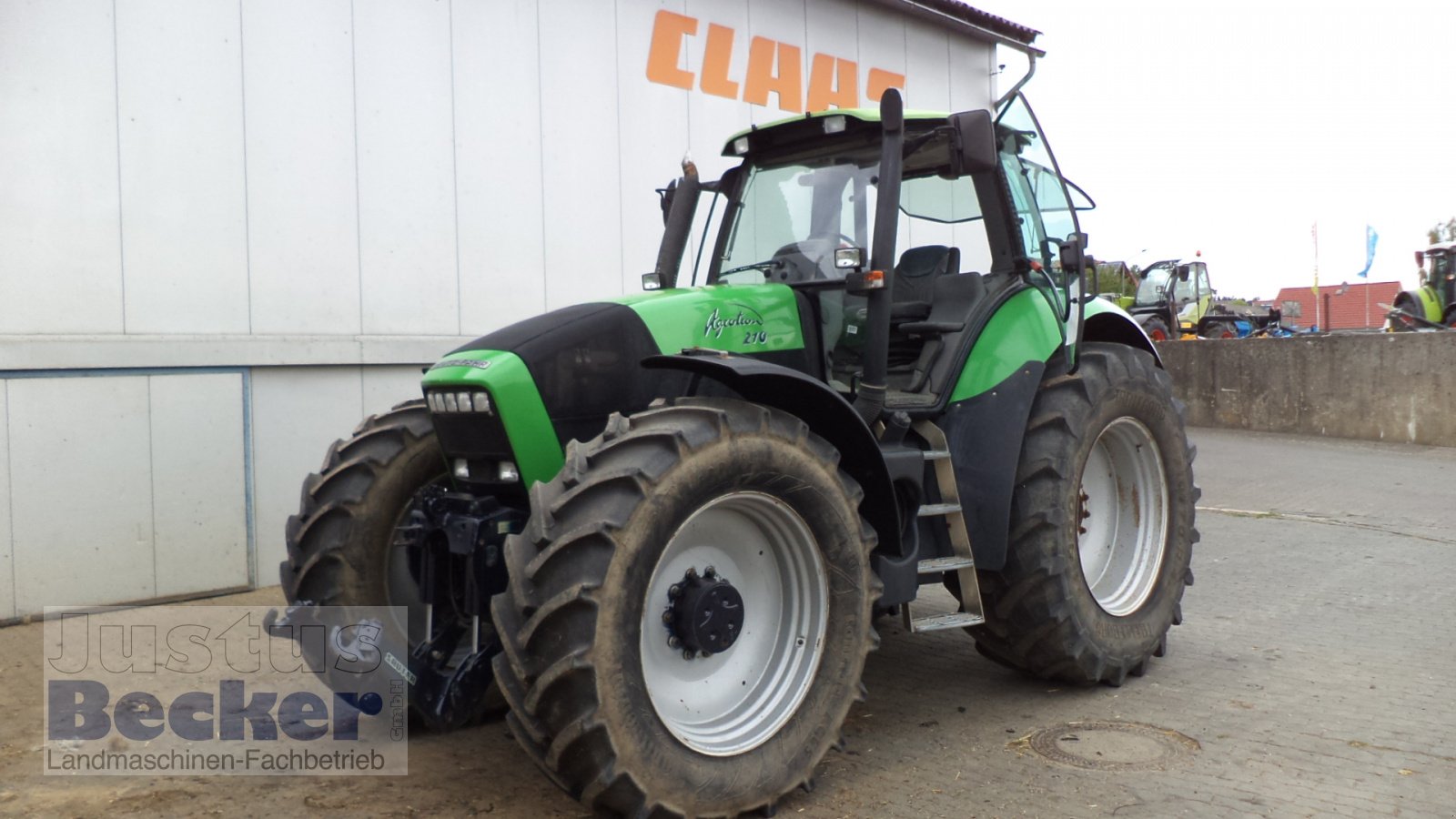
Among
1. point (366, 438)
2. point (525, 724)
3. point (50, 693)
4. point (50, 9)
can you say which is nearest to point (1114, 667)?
point (525, 724)

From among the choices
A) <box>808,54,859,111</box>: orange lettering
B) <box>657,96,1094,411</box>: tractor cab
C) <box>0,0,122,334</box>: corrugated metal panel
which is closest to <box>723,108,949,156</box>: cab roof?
<box>657,96,1094,411</box>: tractor cab

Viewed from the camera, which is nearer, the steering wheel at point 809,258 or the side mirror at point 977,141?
the side mirror at point 977,141

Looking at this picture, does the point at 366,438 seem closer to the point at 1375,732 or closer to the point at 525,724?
the point at 525,724

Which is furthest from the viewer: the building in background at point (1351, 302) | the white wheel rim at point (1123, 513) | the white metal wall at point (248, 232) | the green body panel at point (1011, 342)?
the building in background at point (1351, 302)

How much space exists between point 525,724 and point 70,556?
4337mm

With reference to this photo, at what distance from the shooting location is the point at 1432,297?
69.9 feet

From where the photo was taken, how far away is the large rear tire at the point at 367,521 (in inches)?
178

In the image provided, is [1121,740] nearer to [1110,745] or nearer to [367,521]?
[1110,745]

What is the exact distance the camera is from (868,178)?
4.95 meters

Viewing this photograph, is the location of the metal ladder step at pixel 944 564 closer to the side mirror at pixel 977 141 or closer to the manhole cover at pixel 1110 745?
the manhole cover at pixel 1110 745

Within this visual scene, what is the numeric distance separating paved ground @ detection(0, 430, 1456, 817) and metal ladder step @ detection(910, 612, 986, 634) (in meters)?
0.43

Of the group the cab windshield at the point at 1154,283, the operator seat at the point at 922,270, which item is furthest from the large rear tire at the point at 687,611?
the cab windshield at the point at 1154,283

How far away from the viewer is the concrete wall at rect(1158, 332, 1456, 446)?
14016 mm

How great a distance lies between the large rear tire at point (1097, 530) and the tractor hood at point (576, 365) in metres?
1.42
